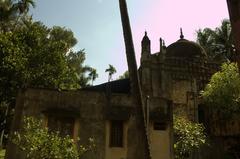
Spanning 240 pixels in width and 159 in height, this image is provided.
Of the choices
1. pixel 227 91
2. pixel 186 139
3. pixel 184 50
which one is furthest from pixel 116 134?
pixel 184 50

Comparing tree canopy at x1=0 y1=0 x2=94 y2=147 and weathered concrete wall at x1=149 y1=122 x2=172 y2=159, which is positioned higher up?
tree canopy at x1=0 y1=0 x2=94 y2=147

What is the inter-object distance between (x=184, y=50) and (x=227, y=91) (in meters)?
9.55

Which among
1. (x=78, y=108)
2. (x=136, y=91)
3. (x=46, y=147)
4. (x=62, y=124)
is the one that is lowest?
(x=46, y=147)

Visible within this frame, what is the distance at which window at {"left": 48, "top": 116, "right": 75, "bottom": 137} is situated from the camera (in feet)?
68.5

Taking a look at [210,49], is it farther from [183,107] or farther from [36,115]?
[36,115]

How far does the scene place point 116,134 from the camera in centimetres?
2203

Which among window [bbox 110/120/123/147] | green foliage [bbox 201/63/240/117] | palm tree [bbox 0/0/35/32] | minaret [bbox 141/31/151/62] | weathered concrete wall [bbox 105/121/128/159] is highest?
palm tree [bbox 0/0/35/32]

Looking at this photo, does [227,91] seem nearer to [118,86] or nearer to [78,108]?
[78,108]

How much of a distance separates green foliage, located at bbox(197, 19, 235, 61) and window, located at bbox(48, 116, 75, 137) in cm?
2236

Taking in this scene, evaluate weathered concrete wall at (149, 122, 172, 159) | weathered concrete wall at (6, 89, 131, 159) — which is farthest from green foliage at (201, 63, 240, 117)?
weathered concrete wall at (6, 89, 131, 159)

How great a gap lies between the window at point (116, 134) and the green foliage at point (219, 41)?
20066 mm

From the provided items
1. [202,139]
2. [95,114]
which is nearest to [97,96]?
[95,114]

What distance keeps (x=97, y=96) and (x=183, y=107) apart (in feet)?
31.8

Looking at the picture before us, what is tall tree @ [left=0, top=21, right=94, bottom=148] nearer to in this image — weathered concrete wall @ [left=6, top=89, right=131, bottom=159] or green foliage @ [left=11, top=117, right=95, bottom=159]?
weathered concrete wall @ [left=6, top=89, right=131, bottom=159]
